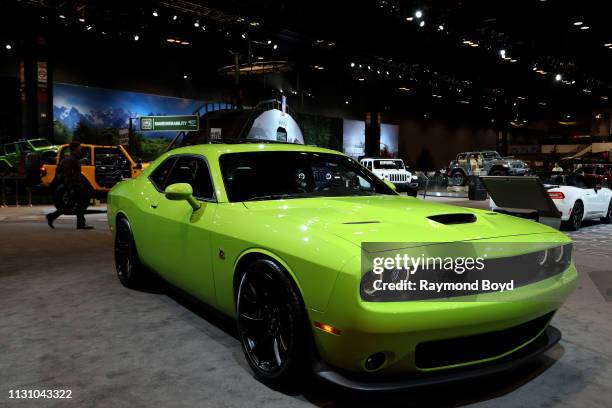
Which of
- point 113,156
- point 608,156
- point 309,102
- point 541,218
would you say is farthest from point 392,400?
point 608,156

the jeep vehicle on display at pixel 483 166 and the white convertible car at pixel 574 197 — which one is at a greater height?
the jeep vehicle on display at pixel 483 166

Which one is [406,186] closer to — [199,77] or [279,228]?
[199,77]

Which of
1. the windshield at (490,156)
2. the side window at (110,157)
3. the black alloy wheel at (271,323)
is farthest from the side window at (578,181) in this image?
the windshield at (490,156)

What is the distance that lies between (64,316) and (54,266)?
2.32 m

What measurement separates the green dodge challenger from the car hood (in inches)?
0.4

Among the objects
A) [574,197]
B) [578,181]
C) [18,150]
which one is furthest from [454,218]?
[18,150]

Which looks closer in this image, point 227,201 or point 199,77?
point 227,201

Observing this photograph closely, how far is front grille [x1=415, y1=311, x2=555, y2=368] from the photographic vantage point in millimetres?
2414

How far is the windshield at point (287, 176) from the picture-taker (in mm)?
3549

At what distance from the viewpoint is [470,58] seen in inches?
938

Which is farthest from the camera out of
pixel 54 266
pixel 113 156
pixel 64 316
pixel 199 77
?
pixel 199 77

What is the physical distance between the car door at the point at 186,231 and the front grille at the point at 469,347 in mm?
1526

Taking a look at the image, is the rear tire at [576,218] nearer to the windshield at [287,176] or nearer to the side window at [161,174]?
the windshield at [287,176]

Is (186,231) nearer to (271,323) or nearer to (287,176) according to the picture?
(287,176)
